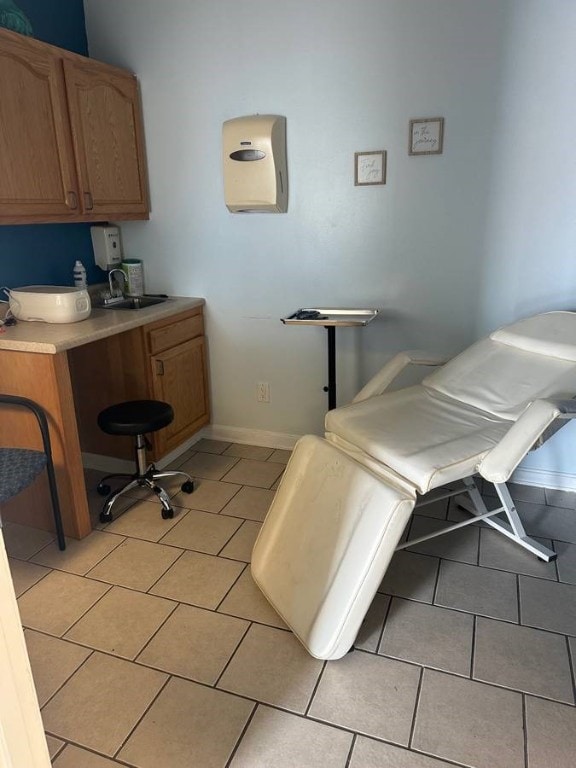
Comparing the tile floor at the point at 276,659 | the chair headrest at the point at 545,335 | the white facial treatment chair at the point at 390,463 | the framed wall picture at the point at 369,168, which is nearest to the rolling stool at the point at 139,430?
the tile floor at the point at 276,659

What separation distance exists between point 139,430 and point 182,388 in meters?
0.68

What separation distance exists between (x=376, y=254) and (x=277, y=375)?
2.91ft

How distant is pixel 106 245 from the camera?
3.14m

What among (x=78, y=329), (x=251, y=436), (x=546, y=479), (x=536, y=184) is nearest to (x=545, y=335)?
(x=536, y=184)

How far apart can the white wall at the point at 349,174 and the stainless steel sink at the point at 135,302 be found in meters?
0.16

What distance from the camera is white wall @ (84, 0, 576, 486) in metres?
2.43

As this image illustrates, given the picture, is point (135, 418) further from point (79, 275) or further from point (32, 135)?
point (32, 135)

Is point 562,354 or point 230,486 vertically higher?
point 562,354

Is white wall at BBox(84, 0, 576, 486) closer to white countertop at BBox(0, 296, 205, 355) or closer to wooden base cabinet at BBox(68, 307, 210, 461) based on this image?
wooden base cabinet at BBox(68, 307, 210, 461)

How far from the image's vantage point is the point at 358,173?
8.91 feet

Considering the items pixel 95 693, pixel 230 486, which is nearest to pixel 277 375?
pixel 230 486

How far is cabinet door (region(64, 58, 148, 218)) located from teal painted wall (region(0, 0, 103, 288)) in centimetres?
32

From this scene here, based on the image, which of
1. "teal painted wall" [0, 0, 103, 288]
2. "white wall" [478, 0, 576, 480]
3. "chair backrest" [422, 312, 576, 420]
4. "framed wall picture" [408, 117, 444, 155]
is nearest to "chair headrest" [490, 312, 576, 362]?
"chair backrest" [422, 312, 576, 420]

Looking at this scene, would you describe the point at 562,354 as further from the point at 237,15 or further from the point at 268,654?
the point at 237,15
